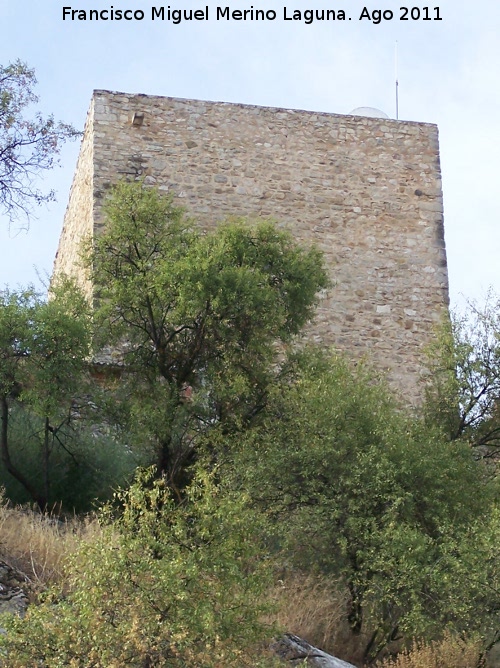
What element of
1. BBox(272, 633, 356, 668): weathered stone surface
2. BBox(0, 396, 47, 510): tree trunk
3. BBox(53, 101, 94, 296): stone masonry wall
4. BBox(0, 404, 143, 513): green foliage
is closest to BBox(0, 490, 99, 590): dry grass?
BBox(0, 396, 47, 510): tree trunk

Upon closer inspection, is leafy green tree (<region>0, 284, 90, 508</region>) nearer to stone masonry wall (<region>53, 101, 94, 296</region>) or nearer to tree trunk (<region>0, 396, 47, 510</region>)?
tree trunk (<region>0, 396, 47, 510</region>)

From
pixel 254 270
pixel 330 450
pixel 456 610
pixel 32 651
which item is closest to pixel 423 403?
pixel 254 270

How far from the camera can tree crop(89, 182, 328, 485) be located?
13828 mm

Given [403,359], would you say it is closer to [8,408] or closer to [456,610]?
[8,408]

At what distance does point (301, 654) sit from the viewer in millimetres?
10227

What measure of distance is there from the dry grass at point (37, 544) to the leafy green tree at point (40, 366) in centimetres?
172

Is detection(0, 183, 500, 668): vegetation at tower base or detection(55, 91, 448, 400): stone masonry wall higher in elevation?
detection(55, 91, 448, 400): stone masonry wall

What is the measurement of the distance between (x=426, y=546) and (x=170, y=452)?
149 inches

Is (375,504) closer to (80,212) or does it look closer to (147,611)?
(147,611)

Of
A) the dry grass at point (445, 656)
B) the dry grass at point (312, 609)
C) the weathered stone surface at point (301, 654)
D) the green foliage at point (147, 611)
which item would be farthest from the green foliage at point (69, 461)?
the green foliage at point (147, 611)

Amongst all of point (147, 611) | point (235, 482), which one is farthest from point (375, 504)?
point (147, 611)

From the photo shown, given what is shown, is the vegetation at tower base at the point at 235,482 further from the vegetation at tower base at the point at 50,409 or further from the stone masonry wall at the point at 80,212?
the stone masonry wall at the point at 80,212

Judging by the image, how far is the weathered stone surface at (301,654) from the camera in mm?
10109

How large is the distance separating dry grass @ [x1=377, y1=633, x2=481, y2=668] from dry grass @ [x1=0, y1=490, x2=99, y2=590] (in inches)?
117
